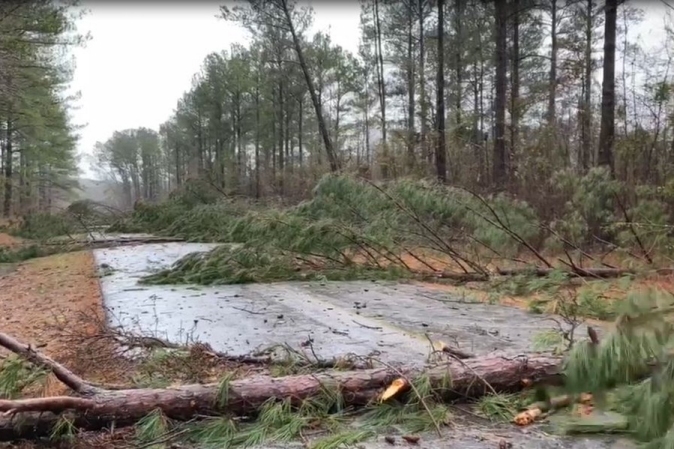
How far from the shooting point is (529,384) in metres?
2.36

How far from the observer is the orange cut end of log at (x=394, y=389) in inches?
89.9

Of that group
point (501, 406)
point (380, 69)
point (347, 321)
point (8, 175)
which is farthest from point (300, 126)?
point (501, 406)

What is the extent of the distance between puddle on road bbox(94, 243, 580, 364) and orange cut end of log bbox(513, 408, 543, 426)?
77 cm

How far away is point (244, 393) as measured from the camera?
7.43 ft

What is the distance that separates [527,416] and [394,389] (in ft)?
1.76

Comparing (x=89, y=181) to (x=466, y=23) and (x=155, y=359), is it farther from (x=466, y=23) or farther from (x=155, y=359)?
(x=155, y=359)

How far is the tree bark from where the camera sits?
205 centimetres

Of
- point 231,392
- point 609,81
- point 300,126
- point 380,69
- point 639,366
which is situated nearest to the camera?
point 639,366

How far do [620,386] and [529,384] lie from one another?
2.68 feet

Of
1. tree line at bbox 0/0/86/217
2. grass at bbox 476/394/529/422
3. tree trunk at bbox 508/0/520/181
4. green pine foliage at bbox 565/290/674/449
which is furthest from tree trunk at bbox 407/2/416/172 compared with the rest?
green pine foliage at bbox 565/290/674/449

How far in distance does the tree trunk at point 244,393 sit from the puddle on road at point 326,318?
49cm

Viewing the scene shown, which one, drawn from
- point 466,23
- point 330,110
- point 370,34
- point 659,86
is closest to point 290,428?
point 659,86

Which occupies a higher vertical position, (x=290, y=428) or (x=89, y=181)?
(x=89, y=181)

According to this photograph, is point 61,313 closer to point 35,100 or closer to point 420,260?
point 420,260
